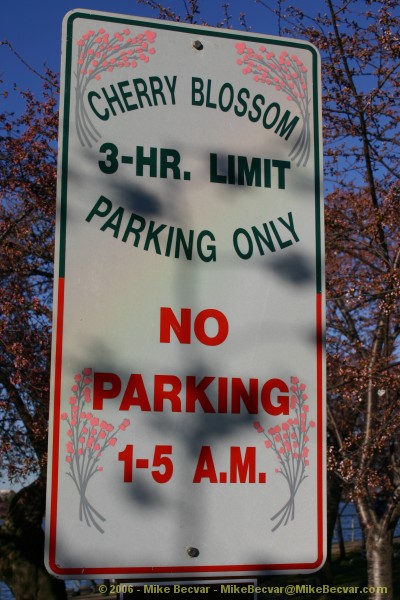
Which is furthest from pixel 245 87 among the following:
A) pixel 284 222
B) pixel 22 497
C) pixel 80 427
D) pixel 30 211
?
pixel 22 497

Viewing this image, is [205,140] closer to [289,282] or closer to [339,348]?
[289,282]

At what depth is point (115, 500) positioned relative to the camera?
1.77 m

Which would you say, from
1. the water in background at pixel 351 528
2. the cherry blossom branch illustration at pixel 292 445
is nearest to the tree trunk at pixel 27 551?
the cherry blossom branch illustration at pixel 292 445

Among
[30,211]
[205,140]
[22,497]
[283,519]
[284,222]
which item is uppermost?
[30,211]

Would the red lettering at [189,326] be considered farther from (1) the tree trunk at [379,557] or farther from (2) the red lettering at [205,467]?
(1) the tree trunk at [379,557]

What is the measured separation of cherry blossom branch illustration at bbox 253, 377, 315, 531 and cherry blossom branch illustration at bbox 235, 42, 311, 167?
656 mm

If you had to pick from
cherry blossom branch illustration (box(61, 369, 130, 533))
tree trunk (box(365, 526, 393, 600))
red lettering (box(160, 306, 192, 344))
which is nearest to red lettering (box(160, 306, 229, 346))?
red lettering (box(160, 306, 192, 344))

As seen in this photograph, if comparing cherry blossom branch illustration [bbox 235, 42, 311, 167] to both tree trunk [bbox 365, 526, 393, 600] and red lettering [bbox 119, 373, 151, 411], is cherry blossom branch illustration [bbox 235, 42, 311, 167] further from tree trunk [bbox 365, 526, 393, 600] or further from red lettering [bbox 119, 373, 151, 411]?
tree trunk [bbox 365, 526, 393, 600]

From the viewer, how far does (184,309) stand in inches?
74.9

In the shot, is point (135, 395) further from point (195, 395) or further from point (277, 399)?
point (277, 399)

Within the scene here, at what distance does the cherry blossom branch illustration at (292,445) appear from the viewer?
6.15 feet

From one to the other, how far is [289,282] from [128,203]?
0.45 m

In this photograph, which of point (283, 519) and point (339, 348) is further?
point (339, 348)

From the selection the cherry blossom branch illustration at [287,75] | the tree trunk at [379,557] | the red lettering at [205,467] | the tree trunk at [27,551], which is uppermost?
the cherry blossom branch illustration at [287,75]
